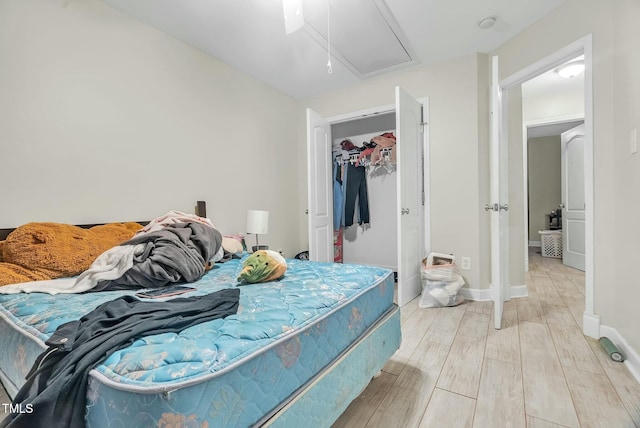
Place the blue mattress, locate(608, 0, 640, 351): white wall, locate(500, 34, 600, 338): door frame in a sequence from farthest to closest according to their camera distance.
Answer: locate(500, 34, 600, 338): door frame, locate(608, 0, 640, 351): white wall, the blue mattress

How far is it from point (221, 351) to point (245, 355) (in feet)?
0.20

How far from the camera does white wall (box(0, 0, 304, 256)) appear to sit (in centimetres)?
169


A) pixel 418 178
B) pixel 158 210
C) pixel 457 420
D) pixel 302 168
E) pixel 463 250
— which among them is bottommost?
pixel 457 420

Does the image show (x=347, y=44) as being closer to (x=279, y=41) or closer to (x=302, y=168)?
(x=279, y=41)

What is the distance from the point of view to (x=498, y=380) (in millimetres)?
1516

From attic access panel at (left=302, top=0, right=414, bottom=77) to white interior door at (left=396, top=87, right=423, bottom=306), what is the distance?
425 millimetres

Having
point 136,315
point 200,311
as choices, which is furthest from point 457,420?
point 136,315

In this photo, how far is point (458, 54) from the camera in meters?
2.79

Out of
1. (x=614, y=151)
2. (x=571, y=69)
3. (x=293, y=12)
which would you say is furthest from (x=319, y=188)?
(x=571, y=69)

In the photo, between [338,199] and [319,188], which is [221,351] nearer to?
[319,188]

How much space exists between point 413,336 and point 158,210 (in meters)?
2.18

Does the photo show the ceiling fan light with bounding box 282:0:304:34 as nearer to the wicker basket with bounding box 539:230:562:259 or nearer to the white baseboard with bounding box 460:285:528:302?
the white baseboard with bounding box 460:285:528:302

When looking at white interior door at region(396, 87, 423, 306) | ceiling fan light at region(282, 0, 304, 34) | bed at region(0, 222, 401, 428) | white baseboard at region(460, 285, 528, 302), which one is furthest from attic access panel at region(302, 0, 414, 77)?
white baseboard at region(460, 285, 528, 302)

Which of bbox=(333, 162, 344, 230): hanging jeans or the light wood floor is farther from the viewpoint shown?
bbox=(333, 162, 344, 230): hanging jeans
